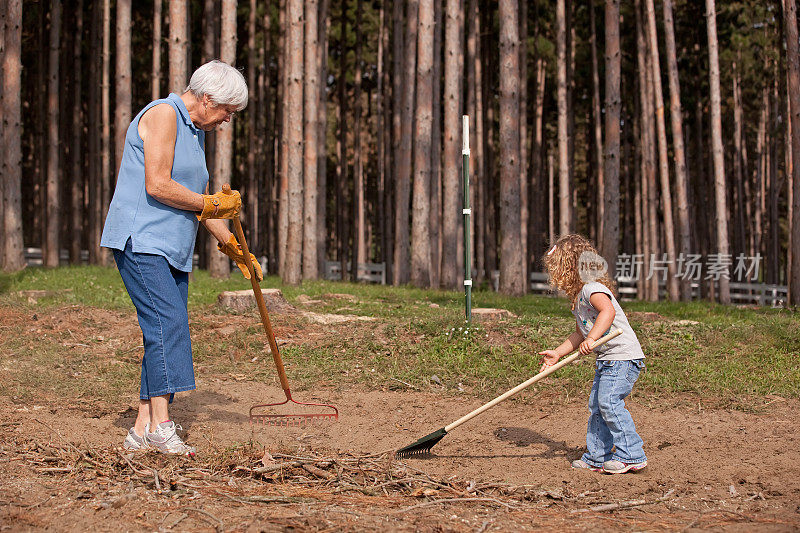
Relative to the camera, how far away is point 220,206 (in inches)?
183

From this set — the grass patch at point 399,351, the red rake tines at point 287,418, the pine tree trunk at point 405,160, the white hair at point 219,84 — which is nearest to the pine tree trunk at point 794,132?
the grass patch at point 399,351

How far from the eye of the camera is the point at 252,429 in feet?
18.7

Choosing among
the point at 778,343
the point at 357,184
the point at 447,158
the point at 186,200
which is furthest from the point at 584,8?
the point at 186,200

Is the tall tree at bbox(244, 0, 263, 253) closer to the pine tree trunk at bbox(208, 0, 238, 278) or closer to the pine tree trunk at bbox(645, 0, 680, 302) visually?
the pine tree trunk at bbox(208, 0, 238, 278)

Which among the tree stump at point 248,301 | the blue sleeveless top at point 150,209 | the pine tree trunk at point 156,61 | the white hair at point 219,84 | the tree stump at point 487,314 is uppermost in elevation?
the pine tree trunk at point 156,61

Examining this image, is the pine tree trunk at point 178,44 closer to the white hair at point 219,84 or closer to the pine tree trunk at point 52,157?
the pine tree trunk at point 52,157

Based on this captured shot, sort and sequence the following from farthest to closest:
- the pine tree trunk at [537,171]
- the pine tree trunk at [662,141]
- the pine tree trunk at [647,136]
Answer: the pine tree trunk at [537,171]
the pine tree trunk at [647,136]
the pine tree trunk at [662,141]

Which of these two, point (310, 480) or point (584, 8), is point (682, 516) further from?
point (584, 8)

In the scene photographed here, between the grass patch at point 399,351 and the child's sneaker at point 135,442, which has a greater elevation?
the grass patch at point 399,351

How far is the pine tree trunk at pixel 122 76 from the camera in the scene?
683 inches

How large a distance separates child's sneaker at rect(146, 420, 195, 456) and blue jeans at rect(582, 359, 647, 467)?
97.8 inches

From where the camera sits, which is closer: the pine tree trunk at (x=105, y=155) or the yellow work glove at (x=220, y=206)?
the yellow work glove at (x=220, y=206)

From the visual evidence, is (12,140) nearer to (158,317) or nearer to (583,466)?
(158,317)

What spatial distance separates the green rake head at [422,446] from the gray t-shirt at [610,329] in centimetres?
114
